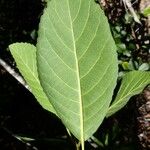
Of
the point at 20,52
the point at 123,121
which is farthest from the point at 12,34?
the point at 20,52

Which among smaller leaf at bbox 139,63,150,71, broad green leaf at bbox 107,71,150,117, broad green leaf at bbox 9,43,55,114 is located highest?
broad green leaf at bbox 9,43,55,114

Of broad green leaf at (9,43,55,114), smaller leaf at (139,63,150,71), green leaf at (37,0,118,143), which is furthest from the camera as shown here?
smaller leaf at (139,63,150,71)

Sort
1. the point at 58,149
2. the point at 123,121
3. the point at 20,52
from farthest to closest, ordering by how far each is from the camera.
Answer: the point at 123,121
the point at 58,149
the point at 20,52

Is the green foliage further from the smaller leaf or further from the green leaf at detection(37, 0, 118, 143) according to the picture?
the smaller leaf

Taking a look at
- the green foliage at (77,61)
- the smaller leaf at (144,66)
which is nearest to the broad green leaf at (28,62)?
the green foliage at (77,61)

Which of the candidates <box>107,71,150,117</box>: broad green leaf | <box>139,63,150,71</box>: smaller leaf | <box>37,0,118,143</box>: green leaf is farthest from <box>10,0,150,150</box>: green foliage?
<box>139,63,150,71</box>: smaller leaf

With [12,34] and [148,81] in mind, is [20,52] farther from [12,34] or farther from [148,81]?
[12,34]

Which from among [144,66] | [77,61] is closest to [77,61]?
[77,61]
